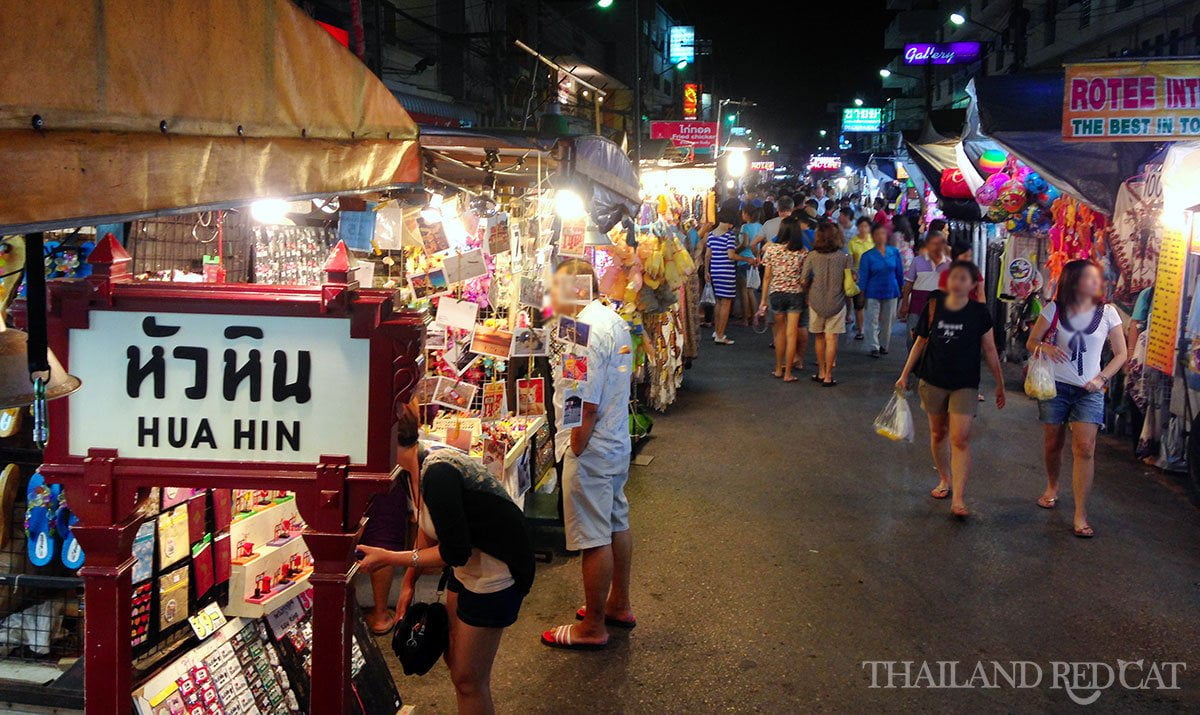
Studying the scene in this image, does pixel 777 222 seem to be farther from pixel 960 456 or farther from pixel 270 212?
pixel 270 212

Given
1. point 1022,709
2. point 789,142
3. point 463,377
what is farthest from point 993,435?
point 789,142

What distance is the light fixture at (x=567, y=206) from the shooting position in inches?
271

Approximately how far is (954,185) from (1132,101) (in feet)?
21.9

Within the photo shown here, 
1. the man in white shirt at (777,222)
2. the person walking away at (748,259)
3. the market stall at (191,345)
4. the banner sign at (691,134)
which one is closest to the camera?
the market stall at (191,345)

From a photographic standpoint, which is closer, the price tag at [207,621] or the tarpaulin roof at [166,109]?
the tarpaulin roof at [166,109]

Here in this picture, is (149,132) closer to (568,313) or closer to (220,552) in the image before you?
(220,552)

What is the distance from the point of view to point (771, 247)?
12984mm

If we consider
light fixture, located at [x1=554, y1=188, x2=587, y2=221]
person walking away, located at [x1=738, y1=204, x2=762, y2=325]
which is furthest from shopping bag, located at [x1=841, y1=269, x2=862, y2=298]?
light fixture, located at [x1=554, y1=188, x2=587, y2=221]

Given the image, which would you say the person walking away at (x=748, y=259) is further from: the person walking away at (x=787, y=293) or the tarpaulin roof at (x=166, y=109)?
the tarpaulin roof at (x=166, y=109)

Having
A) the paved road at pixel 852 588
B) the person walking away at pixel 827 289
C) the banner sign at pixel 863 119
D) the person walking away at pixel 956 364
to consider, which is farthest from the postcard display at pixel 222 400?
the banner sign at pixel 863 119

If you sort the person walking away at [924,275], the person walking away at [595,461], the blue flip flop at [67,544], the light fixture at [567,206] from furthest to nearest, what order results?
the person walking away at [924,275]
the light fixture at [567,206]
the person walking away at [595,461]
the blue flip flop at [67,544]

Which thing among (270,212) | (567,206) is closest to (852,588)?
(567,206)

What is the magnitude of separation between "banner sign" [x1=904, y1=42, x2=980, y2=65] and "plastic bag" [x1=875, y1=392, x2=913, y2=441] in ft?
95.7

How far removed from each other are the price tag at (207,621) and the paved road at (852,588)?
1.20m
